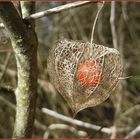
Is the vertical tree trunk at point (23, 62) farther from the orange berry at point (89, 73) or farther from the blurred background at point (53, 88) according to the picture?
the blurred background at point (53, 88)

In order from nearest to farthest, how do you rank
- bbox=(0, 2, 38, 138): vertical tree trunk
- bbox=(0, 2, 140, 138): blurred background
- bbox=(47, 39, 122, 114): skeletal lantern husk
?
1. bbox=(0, 2, 38, 138): vertical tree trunk
2. bbox=(47, 39, 122, 114): skeletal lantern husk
3. bbox=(0, 2, 140, 138): blurred background

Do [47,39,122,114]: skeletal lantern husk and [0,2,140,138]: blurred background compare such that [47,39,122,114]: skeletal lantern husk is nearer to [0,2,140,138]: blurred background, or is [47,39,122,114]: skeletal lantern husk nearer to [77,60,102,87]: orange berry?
[77,60,102,87]: orange berry

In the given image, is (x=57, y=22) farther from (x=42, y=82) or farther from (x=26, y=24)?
(x=26, y=24)

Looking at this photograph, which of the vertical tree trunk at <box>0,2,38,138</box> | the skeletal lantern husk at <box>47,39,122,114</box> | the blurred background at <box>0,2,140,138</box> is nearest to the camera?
the vertical tree trunk at <box>0,2,38,138</box>

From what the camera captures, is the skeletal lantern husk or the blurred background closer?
the skeletal lantern husk

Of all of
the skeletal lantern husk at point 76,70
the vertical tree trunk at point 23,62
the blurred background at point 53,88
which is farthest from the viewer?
the blurred background at point 53,88

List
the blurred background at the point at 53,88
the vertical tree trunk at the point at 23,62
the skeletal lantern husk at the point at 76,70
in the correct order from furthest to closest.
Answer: the blurred background at the point at 53,88 < the skeletal lantern husk at the point at 76,70 < the vertical tree trunk at the point at 23,62

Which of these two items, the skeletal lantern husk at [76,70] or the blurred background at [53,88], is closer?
the skeletal lantern husk at [76,70]

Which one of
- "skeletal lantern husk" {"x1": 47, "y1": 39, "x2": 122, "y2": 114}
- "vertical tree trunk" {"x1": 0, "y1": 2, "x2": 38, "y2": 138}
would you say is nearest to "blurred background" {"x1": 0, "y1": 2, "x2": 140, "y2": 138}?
"skeletal lantern husk" {"x1": 47, "y1": 39, "x2": 122, "y2": 114}

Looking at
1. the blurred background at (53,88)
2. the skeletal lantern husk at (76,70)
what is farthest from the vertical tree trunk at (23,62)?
the blurred background at (53,88)
